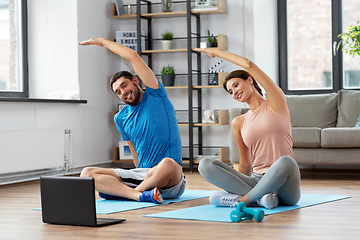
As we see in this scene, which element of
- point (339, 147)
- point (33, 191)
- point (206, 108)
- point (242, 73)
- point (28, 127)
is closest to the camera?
point (242, 73)

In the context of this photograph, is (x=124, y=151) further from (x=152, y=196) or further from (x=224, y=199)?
(x=224, y=199)

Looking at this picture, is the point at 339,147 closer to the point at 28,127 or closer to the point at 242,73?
the point at 242,73

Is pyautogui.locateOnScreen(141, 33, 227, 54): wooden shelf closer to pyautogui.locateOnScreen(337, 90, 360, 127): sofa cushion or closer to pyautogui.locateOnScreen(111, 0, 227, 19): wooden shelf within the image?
pyautogui.locateOnScreen(111, 0, 227, 19): wooden shelf

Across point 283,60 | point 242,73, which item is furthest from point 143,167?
point 283,60

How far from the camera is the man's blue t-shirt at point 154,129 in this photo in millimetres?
3275

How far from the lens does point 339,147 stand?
449 centimetres

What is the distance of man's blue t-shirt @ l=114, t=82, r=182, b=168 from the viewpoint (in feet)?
10.7

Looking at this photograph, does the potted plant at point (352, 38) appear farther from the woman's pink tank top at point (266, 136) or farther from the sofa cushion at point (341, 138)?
the woman's pink tank top at point (266, 136)

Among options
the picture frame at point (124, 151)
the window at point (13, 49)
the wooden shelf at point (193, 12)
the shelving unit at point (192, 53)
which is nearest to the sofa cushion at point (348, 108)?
the shelving unit at point (192, 53)

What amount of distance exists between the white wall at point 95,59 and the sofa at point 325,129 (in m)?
0.73

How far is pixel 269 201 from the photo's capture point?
2795 millimetres

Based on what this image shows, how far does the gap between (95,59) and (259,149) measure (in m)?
3.28

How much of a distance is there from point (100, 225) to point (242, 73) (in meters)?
1.09

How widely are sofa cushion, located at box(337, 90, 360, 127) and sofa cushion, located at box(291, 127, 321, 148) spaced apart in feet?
2.29
